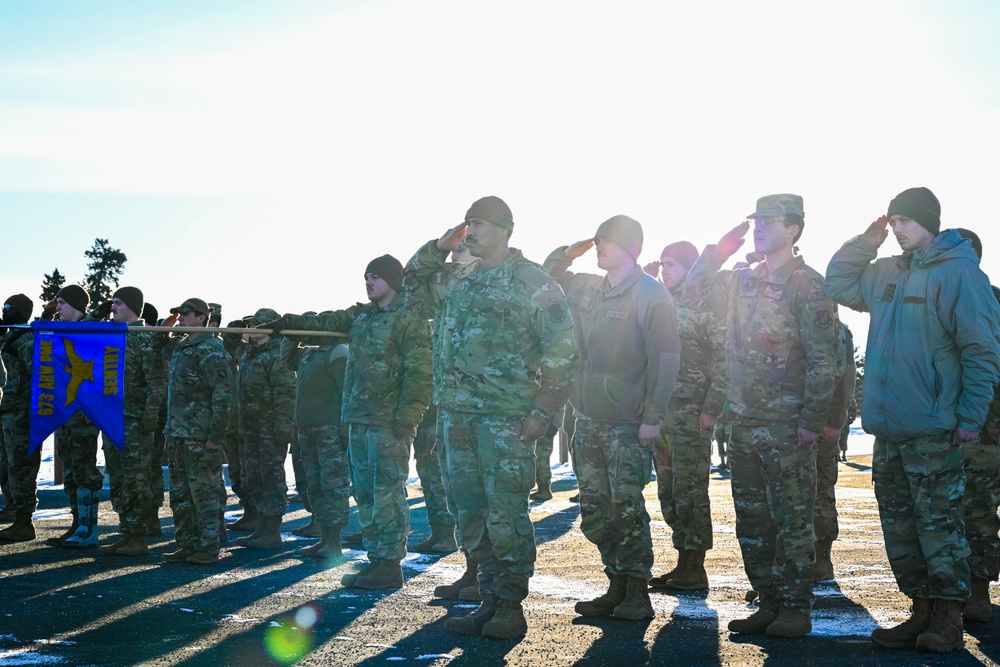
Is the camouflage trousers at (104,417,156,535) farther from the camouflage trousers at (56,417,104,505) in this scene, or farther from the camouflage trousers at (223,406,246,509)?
the camouflage trousers at (223,406,246,509)

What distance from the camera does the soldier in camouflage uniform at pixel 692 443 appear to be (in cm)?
775

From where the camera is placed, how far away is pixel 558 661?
5.28 meters

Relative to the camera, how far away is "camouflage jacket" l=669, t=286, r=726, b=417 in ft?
26.6

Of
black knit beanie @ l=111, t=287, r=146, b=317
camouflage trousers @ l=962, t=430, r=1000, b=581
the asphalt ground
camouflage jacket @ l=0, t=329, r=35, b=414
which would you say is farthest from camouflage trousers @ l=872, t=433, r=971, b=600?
camouflage jacket @ l=0, t=329, r=35, b=414

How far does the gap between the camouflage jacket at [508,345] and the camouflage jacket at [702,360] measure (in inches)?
82.8

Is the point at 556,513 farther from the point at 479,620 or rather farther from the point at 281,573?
the point at 479,620

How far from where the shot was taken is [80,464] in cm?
1020

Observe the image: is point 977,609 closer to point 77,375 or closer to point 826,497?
point 826,497

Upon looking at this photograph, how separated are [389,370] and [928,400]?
4031 millimetres

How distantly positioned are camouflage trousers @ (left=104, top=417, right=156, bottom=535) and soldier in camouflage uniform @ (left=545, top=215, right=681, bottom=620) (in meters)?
4.85

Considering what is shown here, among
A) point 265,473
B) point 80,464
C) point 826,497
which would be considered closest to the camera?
point 826,497

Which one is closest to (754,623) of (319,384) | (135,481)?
(319,384)

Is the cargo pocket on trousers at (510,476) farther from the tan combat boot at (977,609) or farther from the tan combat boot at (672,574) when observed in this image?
the tan combat boot at (977,609)

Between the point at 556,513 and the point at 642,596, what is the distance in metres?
7.20
